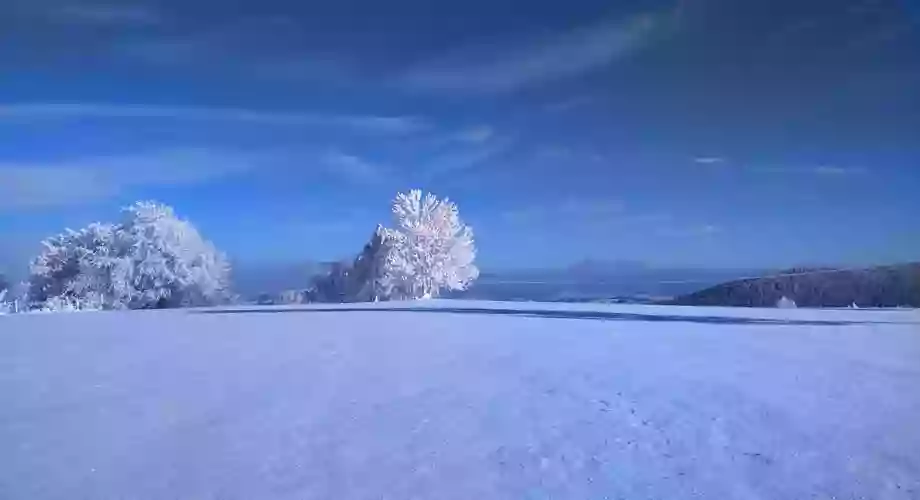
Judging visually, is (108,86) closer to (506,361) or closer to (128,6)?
(128,6)

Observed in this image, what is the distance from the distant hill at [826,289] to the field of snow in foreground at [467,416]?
4.58 feet

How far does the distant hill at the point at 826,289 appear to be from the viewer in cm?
512

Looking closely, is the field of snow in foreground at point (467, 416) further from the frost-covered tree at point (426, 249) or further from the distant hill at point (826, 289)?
the frost-covered tree at point (426, 249)

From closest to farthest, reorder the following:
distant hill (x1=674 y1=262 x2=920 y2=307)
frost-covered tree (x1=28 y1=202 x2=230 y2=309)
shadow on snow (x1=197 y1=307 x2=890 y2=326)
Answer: shadow on snow (x1=197 y1=307 x2=890 y2=326) → distant hill (x1=674 y1=262 x2=920 y2=307) → frost-covered tree (x1=28 y1=202 x2=230 y2=309)

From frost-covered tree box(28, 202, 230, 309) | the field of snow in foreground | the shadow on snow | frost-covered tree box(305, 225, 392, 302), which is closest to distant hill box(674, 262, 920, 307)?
the shadow on snow

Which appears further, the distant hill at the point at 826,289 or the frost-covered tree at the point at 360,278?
the frost-covered tree at the point at 360,278

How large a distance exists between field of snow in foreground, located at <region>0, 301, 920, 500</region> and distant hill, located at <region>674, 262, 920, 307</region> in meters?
1.40

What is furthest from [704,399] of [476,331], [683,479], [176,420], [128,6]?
[128,6]

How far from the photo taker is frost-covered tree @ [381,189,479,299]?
30.7 feet

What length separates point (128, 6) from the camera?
389 centimetres

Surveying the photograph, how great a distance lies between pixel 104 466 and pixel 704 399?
6.23 feet

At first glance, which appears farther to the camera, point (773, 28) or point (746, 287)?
point (746, 287)

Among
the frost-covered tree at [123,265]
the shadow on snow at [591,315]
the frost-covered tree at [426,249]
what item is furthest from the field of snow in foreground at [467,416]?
the frost-covered tree at [426,249]

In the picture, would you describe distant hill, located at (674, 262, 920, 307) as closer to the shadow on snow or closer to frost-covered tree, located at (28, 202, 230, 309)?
the shadow on snow
